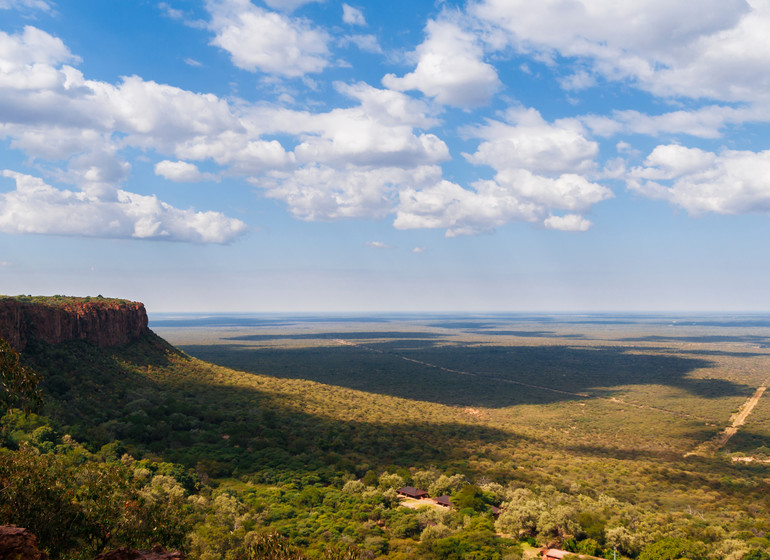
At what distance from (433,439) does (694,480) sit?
3129 cm

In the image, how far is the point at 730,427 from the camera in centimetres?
8481

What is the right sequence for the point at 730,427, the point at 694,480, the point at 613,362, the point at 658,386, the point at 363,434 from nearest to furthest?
the point at 694,480 < the point at 363,434 < the point at 730,427 < the point at 658,386 < the point at 613,362

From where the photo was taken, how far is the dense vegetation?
869 inches

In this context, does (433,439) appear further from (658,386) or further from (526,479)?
(658,386)

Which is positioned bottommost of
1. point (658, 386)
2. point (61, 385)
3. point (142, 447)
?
point (658, 386)

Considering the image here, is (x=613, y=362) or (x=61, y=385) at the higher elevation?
(x=61, y=385)

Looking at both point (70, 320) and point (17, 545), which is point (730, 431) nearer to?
point (17, 545)

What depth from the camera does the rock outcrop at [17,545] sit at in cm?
1318

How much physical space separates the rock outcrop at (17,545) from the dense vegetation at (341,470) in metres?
3.71

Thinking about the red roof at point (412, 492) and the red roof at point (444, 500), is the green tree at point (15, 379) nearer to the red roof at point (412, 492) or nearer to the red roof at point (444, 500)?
the red roof at point (444, 500)

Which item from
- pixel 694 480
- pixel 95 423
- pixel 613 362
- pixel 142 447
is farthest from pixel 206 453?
pixel 613 362

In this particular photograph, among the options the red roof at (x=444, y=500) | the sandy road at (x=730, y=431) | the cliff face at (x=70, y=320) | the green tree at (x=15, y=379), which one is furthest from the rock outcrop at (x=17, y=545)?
the sandy road at (x=730, y=431)

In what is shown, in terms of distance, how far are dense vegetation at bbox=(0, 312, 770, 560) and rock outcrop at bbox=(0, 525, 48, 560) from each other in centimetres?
371

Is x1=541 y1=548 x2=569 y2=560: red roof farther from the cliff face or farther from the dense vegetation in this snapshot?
the cliff face
